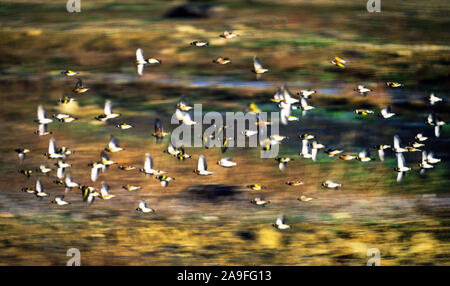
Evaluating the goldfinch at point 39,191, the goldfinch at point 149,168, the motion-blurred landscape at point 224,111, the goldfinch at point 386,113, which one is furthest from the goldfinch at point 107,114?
the goldfinch at point 386,113

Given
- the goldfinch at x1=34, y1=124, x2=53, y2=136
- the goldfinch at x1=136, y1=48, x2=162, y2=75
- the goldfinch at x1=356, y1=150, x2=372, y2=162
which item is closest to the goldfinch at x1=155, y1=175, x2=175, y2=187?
the goldfinch at x1=34, y1=124, x2=53, y2=136

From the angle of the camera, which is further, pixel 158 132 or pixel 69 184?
pixel 158 132

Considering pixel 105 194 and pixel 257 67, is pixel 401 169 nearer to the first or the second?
pixel 257 67

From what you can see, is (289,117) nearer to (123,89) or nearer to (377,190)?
(377,190)

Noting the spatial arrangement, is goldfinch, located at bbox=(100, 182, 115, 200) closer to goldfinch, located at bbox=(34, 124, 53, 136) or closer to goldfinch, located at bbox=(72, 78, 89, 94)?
goldfinch, located at bbox=(34, 124, 53, 136)

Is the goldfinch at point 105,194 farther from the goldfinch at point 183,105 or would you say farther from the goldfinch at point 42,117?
the goldfinch at point 183,105

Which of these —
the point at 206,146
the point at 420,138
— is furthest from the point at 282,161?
the point at 420,138
